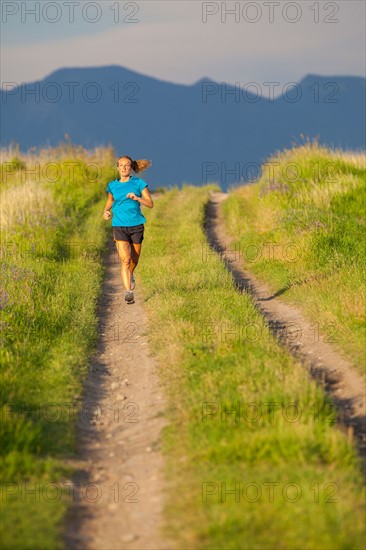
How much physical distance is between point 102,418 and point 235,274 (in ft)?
26.2

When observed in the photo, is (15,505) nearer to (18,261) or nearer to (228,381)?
(228,381)

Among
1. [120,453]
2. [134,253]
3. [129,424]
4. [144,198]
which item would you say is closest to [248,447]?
[120,453]

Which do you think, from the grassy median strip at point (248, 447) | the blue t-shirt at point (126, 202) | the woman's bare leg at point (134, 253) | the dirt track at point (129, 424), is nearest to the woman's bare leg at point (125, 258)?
the woman's bare leg at point (134, 253)

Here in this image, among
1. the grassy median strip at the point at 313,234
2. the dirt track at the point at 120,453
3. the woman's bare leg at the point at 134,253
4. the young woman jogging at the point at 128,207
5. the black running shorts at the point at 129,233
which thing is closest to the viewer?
the dirt track at the point at 120,453

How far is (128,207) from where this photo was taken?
11.4 m

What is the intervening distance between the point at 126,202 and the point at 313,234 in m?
5.14

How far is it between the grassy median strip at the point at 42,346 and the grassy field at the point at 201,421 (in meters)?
0.02

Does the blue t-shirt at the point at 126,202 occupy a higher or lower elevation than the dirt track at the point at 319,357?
higher

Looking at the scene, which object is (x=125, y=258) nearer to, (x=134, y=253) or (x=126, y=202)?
(x=134, y=253)

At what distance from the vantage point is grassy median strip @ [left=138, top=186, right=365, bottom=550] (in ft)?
15.1

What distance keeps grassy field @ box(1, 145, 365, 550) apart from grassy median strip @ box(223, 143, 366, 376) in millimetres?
1168

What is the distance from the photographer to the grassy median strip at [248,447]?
459cm

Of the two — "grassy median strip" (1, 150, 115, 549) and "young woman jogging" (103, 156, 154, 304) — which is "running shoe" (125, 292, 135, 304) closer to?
"young woman jogging" (103, 156, 154, 304)

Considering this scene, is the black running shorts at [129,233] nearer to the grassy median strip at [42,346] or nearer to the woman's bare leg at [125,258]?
the woman's bare leg at [125,258]
